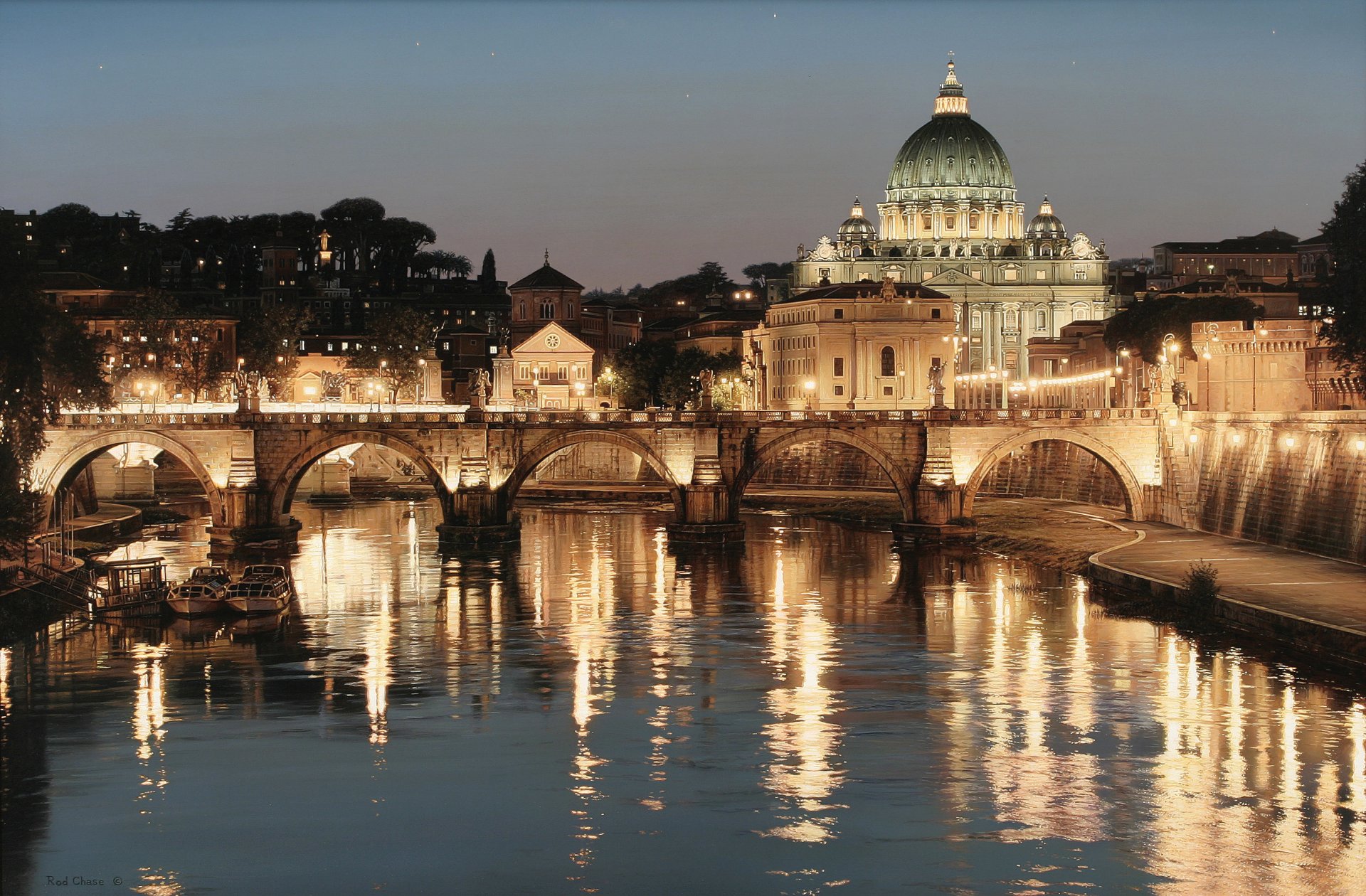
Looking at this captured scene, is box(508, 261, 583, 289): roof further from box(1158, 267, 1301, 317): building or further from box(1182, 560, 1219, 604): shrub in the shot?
box(1182, 560, 1219, 604): shrub

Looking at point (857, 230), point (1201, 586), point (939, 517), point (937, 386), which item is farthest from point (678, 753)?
point (857, 230)

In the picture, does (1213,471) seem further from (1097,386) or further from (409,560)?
(1097,386)

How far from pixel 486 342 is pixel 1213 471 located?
83449mm

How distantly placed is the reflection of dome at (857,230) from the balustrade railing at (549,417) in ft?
344

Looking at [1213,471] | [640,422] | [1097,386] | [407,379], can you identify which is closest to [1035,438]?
[1213,471]

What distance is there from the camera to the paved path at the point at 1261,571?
145 feet

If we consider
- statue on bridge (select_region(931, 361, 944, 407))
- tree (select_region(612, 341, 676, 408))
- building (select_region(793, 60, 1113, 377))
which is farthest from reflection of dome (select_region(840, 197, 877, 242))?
statue on bridge (select_region(931, 361, 944, 407))

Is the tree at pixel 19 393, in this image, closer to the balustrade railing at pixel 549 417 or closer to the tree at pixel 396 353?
the balustrade railing at pixel 549 417

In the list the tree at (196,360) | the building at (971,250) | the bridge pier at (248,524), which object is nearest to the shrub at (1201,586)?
the bridge pier at (248,524)

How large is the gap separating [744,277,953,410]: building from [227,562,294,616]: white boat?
7643 cm

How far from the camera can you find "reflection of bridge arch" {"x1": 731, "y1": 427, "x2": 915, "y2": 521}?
74125mm

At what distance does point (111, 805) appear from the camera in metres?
33.1

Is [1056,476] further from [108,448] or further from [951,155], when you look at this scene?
[951,155]

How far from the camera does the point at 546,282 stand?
143m
